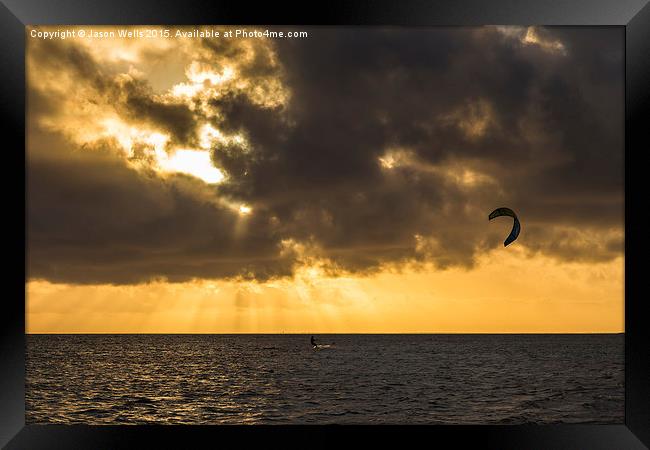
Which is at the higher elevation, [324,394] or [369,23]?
[369,23]

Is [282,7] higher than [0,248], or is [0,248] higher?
[282,7]

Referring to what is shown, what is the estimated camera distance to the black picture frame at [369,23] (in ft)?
13.7

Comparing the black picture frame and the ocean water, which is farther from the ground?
the black picture frame

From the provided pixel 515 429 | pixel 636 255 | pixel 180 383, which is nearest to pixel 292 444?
pixel 515 429

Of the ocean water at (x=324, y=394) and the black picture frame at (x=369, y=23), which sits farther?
the ocean water at (x=324, y=394)

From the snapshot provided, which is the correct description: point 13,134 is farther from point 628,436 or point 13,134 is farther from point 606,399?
point 606,399

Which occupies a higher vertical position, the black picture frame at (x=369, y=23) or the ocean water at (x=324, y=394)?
the black picture frame at (x=369, y=23)

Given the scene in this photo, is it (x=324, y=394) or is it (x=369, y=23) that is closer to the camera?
(x=369, y=23)

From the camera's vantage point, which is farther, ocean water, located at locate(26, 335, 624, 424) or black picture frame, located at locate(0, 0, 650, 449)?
ocean water, located at locate(26, 335, 624, 424)

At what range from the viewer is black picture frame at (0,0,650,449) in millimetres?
4172

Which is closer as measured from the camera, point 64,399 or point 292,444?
point 292,444

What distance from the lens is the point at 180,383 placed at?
36.1 meters

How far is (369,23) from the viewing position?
4.24m

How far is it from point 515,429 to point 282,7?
3.28m
